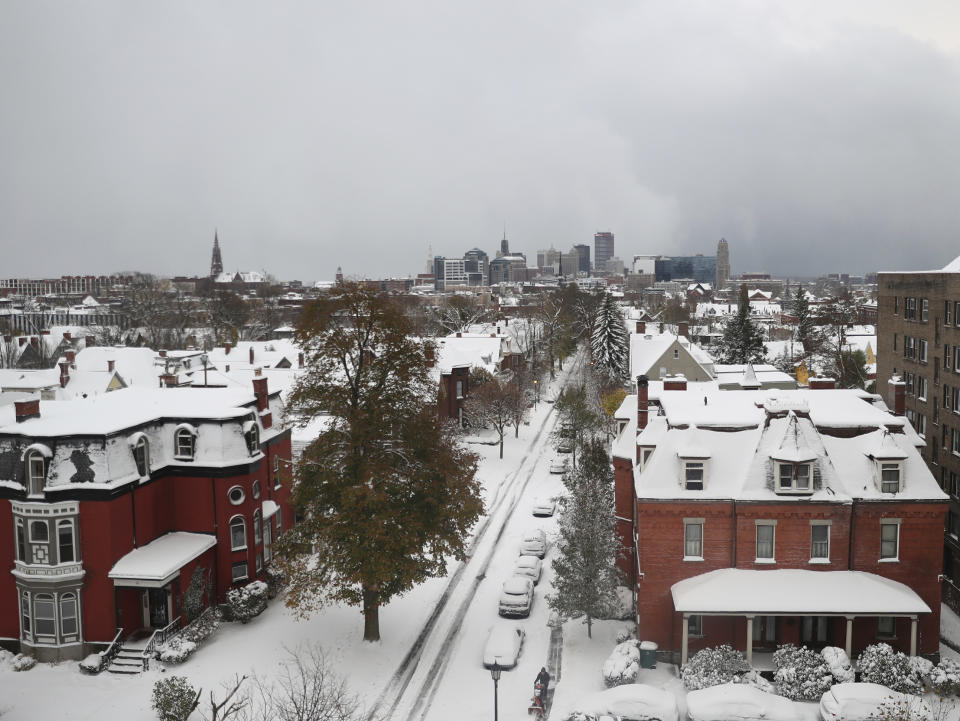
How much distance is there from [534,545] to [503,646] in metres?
10.7

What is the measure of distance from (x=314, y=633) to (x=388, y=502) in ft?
22.1

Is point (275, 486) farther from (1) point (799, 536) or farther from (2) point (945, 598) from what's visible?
(2) point (945, 598)

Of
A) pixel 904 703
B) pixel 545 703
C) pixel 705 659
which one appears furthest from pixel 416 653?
pixel 904 703

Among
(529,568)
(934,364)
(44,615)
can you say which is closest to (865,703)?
(529,568)

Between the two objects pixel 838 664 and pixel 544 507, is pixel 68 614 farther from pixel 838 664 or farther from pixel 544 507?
pixel 838 664

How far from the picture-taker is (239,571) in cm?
3155

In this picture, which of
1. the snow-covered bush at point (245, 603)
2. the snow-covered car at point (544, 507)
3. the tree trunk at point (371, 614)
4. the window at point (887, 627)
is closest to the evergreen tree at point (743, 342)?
the snow-covered car at point (544, 507)

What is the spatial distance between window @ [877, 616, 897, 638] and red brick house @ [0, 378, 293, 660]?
22434mm

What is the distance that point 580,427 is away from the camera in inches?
2142

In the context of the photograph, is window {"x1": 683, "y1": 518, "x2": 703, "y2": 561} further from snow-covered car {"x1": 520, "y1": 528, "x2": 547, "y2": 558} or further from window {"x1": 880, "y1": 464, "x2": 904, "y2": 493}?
snow-covered car {"x1": 520, "y1": 528, "x2": 547, "y2": 558}

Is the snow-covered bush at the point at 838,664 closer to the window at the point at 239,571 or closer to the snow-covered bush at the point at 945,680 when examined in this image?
the snow-covered bush at the point at 945,680

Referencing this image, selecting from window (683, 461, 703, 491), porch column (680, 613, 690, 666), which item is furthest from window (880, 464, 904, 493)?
porch column (680, 613, 690, 666)

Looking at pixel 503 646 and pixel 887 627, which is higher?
pixel 887 627

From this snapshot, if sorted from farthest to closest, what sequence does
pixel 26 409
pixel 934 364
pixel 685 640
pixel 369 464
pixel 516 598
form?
1. pixel 934 364
2. pixel 516 598
3. pixel 26 409
4. pixel 369 464
5. pixel 685 640
